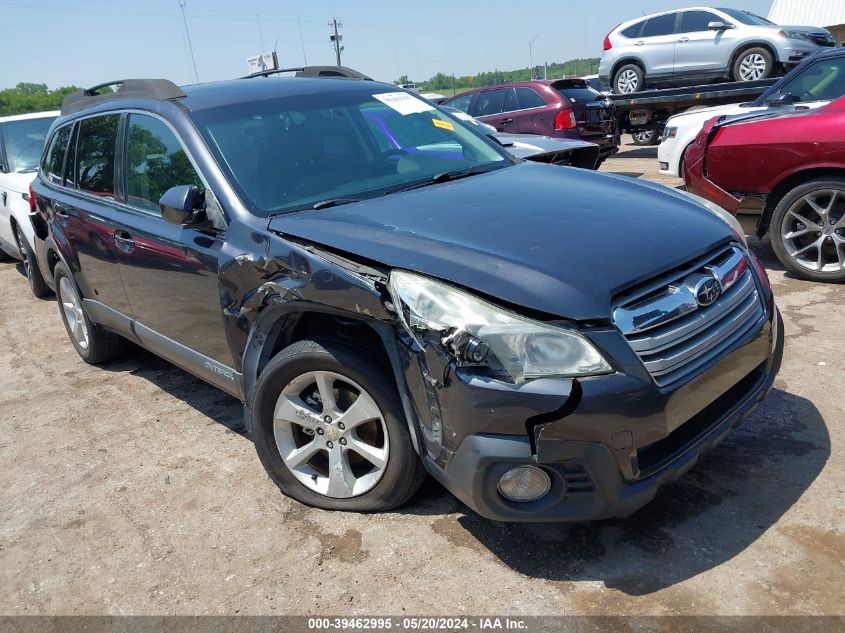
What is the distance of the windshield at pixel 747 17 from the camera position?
12891 mm

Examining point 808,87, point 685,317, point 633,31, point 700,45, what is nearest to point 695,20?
point 700,45

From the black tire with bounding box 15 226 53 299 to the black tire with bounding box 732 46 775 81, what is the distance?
11.6 meters

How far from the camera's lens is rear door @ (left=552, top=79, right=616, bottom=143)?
38.4 feet

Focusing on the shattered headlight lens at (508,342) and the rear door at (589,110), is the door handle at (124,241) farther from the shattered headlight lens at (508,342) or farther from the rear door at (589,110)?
the rear door at (589,110)

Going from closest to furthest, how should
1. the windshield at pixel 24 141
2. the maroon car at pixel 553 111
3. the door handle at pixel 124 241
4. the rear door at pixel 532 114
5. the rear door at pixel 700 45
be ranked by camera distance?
the door handle at pixel 124 241 → the windshield at pixel 24 141 → the maroon car at pixel 553 111 → the rear door at pixel 532 114 → the rear door at pixel 700 45

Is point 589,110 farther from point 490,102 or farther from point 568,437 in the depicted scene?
point 568,437

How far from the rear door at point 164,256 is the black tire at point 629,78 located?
492 inches

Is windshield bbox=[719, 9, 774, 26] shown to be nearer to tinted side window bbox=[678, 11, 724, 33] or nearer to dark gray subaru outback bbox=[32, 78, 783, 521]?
tinted side window bbox=[678, 11, 724, 33]

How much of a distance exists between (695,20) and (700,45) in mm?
467

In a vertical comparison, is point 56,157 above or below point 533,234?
above

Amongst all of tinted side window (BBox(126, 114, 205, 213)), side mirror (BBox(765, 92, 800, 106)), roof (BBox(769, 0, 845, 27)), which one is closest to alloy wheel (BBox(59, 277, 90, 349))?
tinted side window (BBox(126, 114, 205, 213))

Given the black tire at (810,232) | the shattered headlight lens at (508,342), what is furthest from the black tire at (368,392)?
the black tire at (810,232)

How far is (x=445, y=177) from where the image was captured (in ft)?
11.4

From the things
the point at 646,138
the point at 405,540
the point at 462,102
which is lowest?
the point at 646,138
